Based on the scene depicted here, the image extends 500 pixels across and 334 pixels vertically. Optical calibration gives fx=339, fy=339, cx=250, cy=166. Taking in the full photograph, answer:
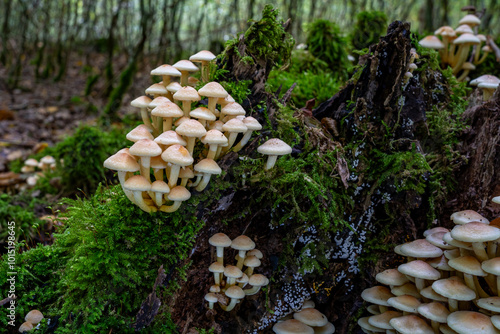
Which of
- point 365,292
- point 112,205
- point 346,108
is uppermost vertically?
point 346,108

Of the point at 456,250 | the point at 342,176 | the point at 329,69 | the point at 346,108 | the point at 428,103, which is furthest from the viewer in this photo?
the point at 329,69

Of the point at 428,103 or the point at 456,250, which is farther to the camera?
the point at 428,103

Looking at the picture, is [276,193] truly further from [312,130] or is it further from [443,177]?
[443,177]

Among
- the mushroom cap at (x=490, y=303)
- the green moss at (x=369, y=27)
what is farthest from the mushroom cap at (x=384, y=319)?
the green moss at (x=369, y=27)

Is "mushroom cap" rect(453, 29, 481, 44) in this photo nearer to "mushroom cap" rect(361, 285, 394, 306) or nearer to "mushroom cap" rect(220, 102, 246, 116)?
"mushroom cap" rect(361, 285, 394, 306)

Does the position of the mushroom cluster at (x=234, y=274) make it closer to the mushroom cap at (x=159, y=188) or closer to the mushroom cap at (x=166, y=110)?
the mushroom cap at (x=159, y=188)

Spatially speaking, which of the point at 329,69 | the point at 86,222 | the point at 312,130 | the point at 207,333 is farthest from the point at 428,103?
the point at 86,222

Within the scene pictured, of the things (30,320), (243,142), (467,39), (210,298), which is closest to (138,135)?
(243,142)

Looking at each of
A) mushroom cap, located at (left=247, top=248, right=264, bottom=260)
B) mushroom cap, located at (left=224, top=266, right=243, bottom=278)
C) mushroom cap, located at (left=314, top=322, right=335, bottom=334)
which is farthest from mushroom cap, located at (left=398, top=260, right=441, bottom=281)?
mushroom cap, located at (left=224, top=266, right=243, bottom=278)
